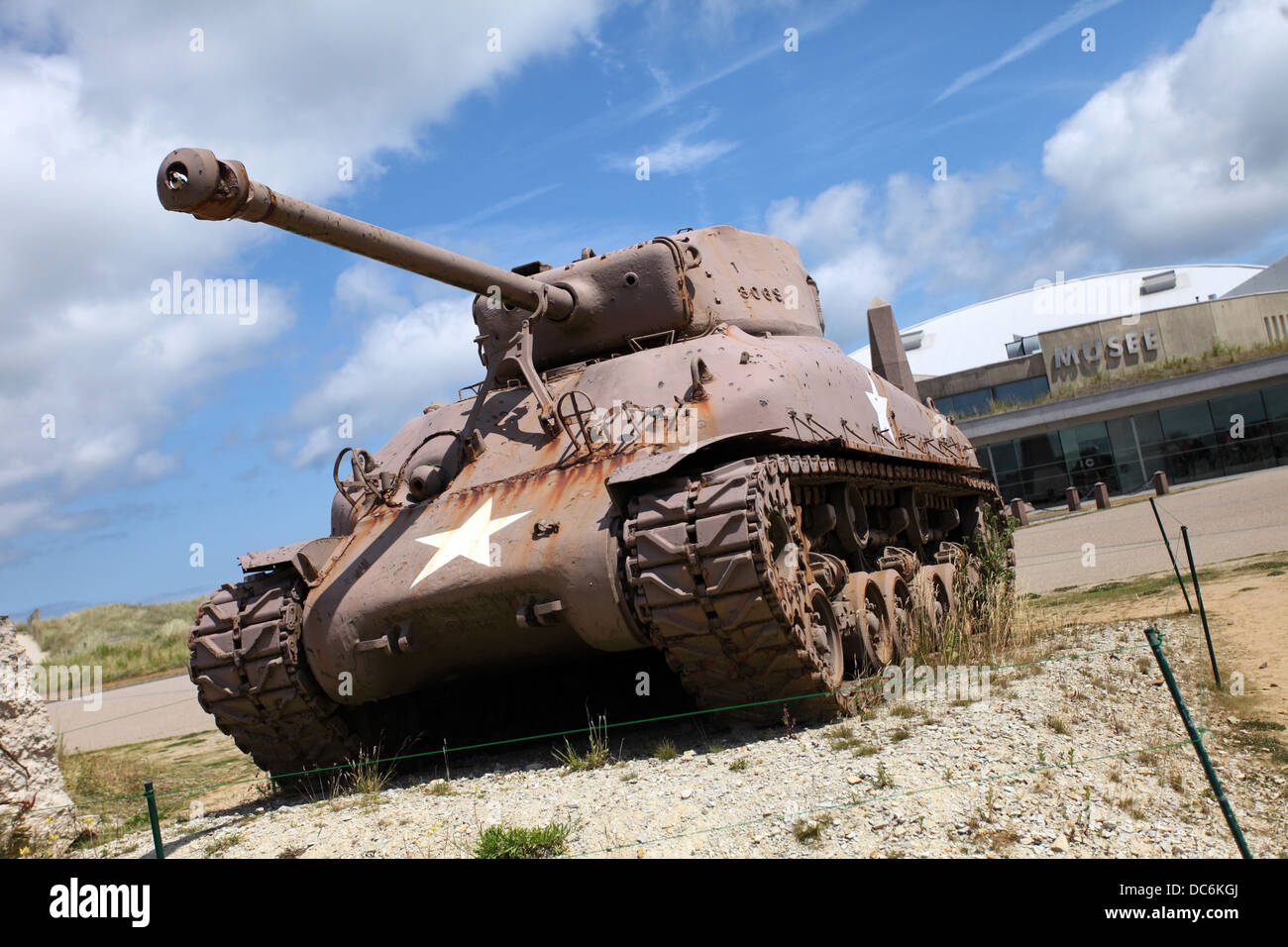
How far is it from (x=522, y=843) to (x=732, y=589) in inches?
78.0

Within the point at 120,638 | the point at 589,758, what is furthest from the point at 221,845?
the point at 120,638

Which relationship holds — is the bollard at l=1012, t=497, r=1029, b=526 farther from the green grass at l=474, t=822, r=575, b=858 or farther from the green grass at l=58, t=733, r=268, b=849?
the green grass at l=474, t=822, r=575, b=858

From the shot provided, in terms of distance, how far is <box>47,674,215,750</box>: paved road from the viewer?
1581cm

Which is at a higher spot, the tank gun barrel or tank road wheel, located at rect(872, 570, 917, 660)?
the tank gun barrel

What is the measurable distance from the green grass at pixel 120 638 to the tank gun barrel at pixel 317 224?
1862 centimetres

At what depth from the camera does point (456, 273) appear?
8.06 m

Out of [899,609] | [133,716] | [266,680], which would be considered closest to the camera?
[266,680]

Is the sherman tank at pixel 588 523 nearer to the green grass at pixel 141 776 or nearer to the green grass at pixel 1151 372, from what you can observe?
A: the green grass at pixel 141 776

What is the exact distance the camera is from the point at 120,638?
3612 centimetres

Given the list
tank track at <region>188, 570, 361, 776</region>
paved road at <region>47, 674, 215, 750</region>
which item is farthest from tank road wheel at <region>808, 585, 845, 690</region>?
paved road at <region>47, 674, 215, 750</region>

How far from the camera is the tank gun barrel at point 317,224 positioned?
6008 millimetres

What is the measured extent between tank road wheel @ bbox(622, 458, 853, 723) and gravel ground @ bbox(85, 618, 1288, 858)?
0.32 m

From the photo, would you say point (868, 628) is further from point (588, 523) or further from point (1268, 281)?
point (1268, 281)
